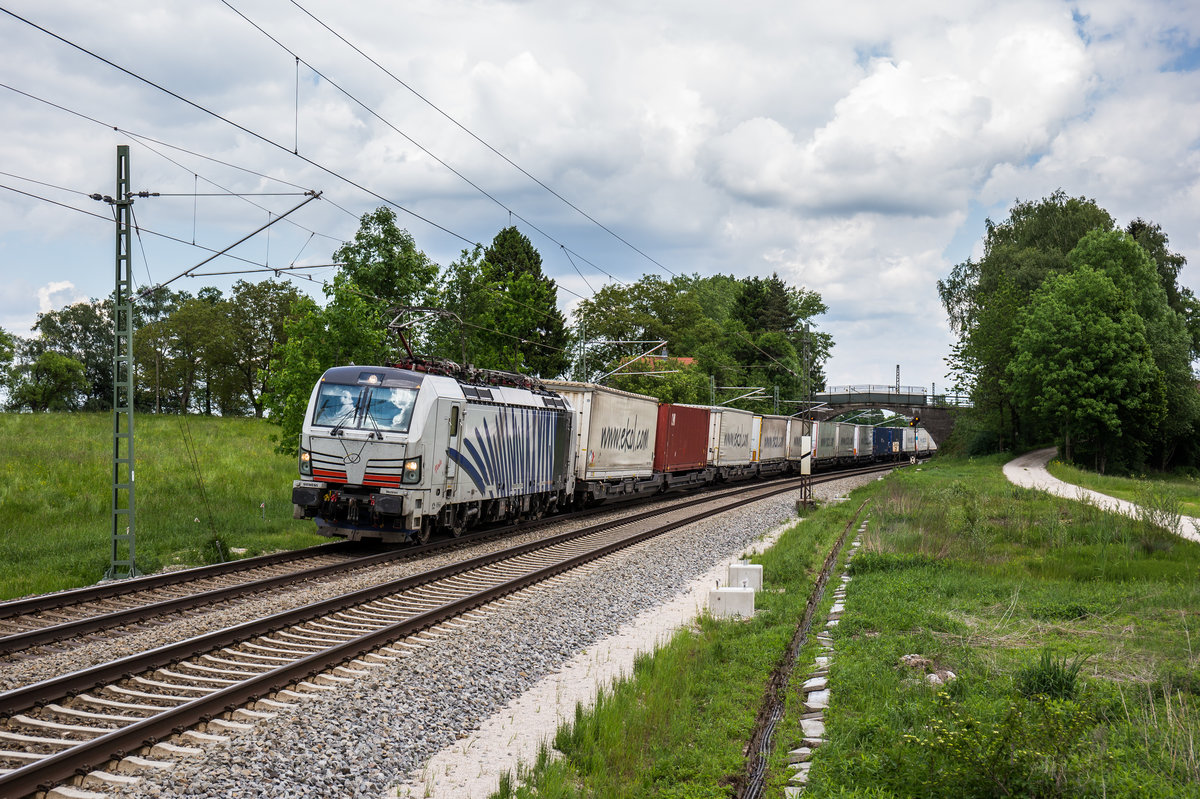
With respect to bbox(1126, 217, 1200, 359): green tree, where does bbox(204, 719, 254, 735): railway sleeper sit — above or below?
below

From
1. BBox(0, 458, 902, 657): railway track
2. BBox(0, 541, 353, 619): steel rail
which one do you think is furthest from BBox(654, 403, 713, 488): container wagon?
BBox(0, 541, 353, 619): steel rail

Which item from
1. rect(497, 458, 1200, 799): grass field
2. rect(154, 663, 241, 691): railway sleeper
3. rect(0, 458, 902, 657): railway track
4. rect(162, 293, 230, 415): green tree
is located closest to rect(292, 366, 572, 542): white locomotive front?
rect(0, 458, 902, 657): railway track

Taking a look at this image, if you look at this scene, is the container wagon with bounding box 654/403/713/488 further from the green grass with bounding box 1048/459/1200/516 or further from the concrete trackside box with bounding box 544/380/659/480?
the green grass with bounding box 1048/459/1200/516

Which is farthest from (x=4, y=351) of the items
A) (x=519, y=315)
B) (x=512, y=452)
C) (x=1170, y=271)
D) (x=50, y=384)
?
(x=1170, y=271)

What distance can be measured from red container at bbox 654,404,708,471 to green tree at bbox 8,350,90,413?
55.0m

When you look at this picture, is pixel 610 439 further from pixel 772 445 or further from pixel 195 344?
pixel 195 344

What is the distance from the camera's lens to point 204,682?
816 cm

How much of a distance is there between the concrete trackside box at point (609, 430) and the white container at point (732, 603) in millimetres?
13279

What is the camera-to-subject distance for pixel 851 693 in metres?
7.93

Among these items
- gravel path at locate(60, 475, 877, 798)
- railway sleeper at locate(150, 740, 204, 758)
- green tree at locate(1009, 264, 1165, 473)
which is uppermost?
green tree at locate(1009, 264, 1165, 473)

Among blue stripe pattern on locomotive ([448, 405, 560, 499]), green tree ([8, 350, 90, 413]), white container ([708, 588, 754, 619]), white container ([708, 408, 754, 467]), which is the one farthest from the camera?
green tree ([8, 350, 90, 413])

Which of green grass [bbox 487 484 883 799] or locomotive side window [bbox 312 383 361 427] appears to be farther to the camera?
locomotive side window [bbox 312 383 361 427]

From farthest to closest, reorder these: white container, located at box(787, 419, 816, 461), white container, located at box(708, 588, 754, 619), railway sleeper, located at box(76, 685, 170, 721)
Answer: white container, located at box(787, 419, 816, 461), white container, located at box(708, 588, 754, 619), railway sleeper, located at box(76, 685, 170, 721)

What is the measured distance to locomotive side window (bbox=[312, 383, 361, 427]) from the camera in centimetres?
1627
